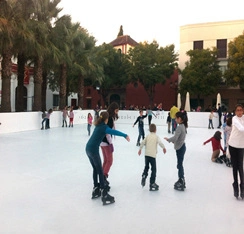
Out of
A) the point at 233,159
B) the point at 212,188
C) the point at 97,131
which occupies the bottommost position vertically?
the point at 212,188

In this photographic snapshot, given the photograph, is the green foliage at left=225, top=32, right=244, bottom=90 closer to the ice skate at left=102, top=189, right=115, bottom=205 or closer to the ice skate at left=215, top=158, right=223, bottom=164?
the ice skate at left=215, top=158, right=223, bottom=164

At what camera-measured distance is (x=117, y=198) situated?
4.84 meters

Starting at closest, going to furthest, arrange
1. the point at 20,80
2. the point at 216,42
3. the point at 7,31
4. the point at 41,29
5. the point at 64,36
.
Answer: the point at 7,31, the point at 41,29, the point at 20,80, the point at 64,36, the point at 216,42

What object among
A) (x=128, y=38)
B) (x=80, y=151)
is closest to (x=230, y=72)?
(x=128, y=38)

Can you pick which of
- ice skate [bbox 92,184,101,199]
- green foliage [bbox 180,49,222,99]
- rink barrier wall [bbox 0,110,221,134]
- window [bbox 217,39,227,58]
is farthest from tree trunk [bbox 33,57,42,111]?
window [bbox 217,39,227,58]

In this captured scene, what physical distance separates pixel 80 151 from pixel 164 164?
3265 mm

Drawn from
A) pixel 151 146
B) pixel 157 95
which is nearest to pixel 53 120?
pixel 151 146

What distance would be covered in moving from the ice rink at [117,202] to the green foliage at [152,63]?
26091 millimetres

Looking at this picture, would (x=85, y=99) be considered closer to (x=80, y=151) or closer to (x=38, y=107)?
(x=38, y=107)

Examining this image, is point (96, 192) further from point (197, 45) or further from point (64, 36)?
point (197, 45)

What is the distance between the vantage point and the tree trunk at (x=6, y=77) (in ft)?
52.2

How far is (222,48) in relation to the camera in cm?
3425

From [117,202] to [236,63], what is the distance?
93.4 feet

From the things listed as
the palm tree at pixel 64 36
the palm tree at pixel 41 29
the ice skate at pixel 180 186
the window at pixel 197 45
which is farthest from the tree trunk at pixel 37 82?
the window at pixel 197 45
